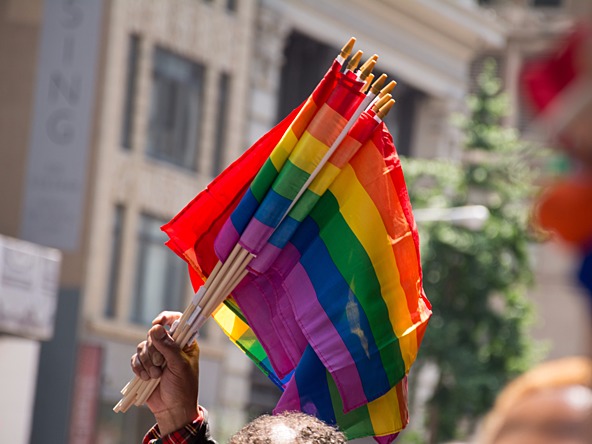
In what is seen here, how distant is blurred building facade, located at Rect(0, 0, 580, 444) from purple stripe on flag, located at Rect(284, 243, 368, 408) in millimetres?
21320

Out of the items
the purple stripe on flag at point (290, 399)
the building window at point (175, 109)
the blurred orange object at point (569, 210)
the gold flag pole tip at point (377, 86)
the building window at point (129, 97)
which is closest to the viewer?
the blurred orange object at point (569, 210)

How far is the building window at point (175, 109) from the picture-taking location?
26.7m

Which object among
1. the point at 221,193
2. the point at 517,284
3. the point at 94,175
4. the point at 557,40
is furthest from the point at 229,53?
the point at 557,40

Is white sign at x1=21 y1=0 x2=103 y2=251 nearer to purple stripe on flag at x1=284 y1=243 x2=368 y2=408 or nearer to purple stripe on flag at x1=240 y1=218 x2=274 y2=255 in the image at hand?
purple stripe on flag at x1=284 y1=243 x2=368 y2=408

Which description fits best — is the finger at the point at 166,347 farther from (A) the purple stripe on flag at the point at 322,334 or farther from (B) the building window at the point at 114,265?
(B) the building window at the point at 114,265

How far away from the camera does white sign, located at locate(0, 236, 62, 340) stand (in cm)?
2112

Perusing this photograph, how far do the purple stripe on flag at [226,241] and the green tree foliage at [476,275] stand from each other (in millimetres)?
21123

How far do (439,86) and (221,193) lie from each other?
31.3 metres

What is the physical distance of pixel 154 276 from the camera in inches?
1039

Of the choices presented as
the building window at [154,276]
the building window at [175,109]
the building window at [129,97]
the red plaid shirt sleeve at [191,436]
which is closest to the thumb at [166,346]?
the red plaid shirt sleeve at [191,436]

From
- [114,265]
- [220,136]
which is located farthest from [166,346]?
[220,136]

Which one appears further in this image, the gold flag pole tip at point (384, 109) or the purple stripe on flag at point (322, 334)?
the purple stripe on flag at point (322, 334)

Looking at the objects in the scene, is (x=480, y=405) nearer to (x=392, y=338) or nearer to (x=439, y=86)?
(x=439, y=86)

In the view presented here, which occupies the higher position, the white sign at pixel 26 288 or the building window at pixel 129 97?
the building window at pixel 129 97
